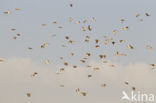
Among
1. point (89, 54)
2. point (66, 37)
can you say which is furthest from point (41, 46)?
point (89, 54)

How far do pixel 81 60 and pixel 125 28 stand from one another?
12.7 feet

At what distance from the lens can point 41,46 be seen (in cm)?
2438

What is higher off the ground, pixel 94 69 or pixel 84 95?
pixel 94 69

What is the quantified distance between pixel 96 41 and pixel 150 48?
3886 mm

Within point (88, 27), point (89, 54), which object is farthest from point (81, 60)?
point (88, 27)

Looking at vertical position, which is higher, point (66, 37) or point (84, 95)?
point (66, 37)

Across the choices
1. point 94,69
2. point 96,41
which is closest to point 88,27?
point 96,41

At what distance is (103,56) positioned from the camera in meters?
24.5

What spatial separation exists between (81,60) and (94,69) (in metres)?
1.12

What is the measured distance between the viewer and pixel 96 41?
24.6m

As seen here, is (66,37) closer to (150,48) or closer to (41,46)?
(41,46)

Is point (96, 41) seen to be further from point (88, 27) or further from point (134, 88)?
point (134, 88)

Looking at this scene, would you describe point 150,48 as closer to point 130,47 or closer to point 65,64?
point 130,47

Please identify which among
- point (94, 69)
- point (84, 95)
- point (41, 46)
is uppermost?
point (41, 46)
